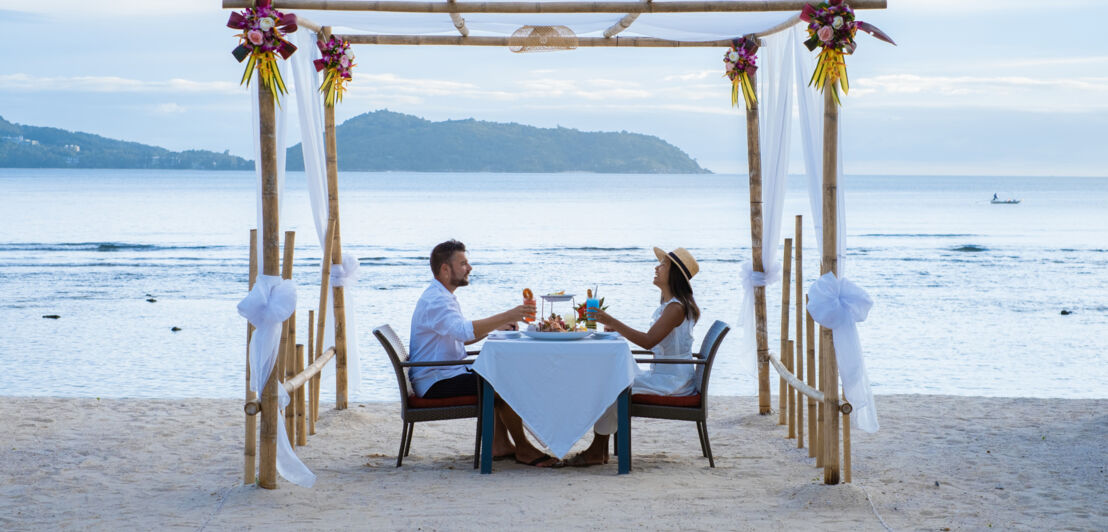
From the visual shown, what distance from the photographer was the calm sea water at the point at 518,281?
32.9ft

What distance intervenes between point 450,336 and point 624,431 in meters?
1.02

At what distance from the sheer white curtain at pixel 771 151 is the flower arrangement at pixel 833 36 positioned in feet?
4.26

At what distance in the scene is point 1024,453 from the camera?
19.1ft

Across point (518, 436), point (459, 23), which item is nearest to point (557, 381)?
point (518, 436)

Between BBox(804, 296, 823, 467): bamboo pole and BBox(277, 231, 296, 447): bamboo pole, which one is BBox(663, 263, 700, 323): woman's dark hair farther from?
BBox(277, 231, 296, 447): bamboo pole

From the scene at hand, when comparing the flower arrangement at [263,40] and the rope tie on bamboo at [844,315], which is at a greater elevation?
the flower arrangement at [263,40]

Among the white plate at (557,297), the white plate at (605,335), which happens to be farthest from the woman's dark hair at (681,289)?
the white plate at (557,297)

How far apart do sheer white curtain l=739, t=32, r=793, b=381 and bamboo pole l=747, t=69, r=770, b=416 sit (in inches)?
1.5

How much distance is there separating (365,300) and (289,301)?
1281cm

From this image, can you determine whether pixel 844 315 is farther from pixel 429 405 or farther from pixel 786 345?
pixel 429 405

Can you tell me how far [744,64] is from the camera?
689 centimetres

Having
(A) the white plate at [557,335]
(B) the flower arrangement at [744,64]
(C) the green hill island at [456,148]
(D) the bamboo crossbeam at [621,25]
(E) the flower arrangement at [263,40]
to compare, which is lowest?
(A) the white plate at [557,335]

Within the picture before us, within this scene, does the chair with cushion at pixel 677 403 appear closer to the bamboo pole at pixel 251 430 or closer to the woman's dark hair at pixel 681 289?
the woman's dark hair at pixel 681 289

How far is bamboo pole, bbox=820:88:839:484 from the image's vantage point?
15.8 feet
